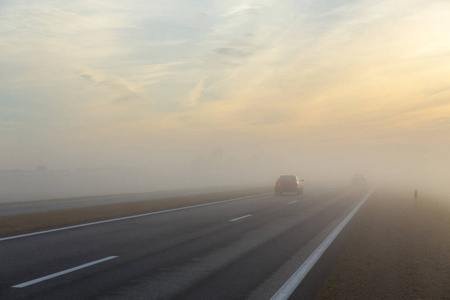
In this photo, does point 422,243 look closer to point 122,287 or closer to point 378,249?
point 378,249

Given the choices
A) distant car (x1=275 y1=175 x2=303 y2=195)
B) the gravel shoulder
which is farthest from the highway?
distant car (x1=275 y1=175 x2=303 y2=195)

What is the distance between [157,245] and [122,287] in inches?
150

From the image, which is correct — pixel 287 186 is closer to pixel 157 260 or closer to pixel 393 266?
pixel 393 266

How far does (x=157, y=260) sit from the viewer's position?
8258 millimetres

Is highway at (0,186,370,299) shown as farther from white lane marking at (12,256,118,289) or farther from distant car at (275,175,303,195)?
distant car at (275,175,303,195)

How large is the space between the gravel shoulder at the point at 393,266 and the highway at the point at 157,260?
781mm

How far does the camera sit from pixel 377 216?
17.9 metres

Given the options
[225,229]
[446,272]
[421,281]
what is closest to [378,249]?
[446,272]

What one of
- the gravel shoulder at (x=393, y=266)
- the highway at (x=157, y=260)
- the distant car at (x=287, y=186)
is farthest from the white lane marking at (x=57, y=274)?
the distant car at (x=287, y=186)

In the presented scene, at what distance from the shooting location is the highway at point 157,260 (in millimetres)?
6077

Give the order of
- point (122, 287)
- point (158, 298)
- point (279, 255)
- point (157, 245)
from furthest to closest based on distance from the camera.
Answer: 1. point (157, 245)
2. point (279, 255)
3. point (122, 287)
4. point (158, 298)

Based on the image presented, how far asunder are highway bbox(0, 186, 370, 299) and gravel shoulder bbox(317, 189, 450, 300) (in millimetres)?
781

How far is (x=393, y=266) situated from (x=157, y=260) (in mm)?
4871

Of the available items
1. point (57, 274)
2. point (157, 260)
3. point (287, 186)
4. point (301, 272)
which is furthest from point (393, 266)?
point (287, 186)
